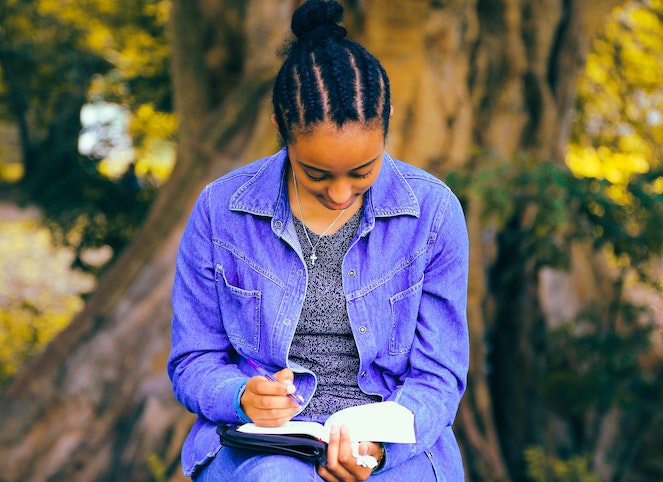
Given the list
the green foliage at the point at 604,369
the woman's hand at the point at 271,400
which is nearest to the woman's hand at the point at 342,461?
the woman's hand at the point at 271,400

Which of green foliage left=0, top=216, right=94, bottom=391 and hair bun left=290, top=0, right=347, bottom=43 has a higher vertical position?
hair bun left=290, top=0, right=347, bottom=43

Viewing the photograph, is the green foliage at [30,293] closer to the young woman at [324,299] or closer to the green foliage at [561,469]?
the green foliage at [561,469]

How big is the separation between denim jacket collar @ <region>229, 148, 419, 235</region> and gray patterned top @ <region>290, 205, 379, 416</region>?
8cm

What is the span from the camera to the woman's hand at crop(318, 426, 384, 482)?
2.05m

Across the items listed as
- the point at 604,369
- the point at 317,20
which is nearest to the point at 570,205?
the point at 604,369

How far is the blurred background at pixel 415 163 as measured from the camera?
4305 millimetres

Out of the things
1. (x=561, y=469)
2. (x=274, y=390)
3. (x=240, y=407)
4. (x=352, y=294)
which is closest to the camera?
(x=274, y=390)

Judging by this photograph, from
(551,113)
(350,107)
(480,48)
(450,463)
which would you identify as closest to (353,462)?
(450,463)

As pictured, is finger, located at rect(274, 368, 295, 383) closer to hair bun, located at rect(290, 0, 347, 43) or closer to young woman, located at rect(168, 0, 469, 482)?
young woman, located at rect(168, 0, 469, 482)

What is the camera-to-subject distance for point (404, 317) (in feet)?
7.59

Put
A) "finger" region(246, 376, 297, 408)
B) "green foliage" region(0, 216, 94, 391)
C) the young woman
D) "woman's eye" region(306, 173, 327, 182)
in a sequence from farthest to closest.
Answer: "green foliage" region(0, 216, 94, 391) < the young woman < "woman's eye" region(306, 173, 327, 182) < "finger" region(246, 376, 297, 408)

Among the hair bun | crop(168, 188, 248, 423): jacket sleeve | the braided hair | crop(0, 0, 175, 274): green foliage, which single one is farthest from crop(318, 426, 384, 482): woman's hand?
crop(0, 0, 175, 274): green foliage

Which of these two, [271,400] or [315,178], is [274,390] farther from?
[315,178]

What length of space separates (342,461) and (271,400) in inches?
8.4
